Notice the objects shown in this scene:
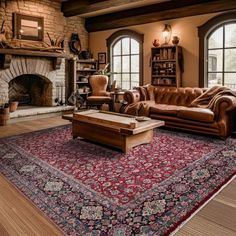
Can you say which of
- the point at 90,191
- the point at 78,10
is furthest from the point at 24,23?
the point at 90,191

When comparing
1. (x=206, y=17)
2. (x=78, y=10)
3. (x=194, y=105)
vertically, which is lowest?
(x=194, y=105)

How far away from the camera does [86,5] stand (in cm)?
600

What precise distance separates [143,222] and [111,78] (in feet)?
20.8

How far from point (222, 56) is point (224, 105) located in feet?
6.37

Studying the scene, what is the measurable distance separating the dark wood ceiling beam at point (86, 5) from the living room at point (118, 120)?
0.11 feet

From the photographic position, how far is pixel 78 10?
660 centimetres

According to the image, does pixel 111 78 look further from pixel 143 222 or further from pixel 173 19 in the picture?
pixel 143 222

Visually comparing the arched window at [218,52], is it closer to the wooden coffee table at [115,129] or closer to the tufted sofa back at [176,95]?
the tufted sofa back at [176,95]

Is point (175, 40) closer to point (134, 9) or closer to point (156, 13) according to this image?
point (156, 13)

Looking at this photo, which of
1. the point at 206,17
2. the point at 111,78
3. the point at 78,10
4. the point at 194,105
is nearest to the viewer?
the point at 194,105

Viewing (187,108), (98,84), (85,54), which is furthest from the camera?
(85,54)

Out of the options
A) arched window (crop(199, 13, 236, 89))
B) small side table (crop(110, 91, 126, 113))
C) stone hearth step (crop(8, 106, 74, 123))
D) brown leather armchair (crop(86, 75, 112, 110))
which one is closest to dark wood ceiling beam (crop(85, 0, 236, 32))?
arched window (crop(199, 13, 236, 89))

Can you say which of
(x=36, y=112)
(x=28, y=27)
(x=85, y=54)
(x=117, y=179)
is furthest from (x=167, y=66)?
(x=117, y=179)

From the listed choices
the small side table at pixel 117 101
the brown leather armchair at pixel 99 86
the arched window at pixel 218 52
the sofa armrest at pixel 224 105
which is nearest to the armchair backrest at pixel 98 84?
the brown leather armchair at pixel 99 86
